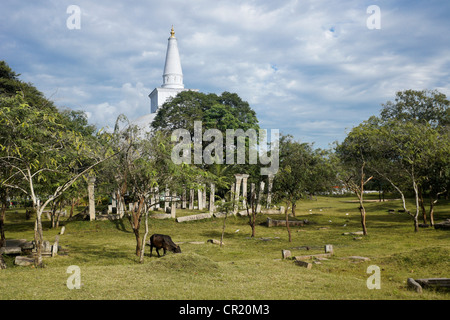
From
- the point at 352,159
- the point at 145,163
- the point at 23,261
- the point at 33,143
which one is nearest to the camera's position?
the point at 33,143

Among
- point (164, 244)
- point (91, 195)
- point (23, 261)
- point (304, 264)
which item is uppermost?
point (91, 195)

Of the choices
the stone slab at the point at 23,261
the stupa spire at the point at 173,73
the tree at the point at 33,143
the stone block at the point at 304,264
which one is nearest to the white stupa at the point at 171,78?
the stupa spire at the point at 173,73

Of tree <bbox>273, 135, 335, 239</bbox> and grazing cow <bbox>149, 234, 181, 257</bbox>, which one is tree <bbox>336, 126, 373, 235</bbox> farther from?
grazing cow <bbox>149, 234, 181, 257</bbox>

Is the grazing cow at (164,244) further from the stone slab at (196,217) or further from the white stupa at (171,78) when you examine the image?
the white stupa at (171,78)

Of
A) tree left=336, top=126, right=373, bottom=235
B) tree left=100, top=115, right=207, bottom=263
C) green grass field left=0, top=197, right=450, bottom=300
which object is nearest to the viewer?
green grass field left=0, top=197, right=450, bottom=300

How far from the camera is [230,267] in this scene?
1446 centimetres

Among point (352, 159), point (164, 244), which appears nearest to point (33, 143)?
point (164, 244)

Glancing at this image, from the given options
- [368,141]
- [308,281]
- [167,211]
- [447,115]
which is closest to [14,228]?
[167,211]

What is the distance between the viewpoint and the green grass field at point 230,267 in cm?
1062

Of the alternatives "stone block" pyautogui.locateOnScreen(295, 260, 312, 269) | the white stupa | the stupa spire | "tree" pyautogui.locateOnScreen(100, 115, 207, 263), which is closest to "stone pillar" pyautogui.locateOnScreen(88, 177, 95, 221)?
"tree" pyautogui.locateOnScreen(100, 115, 207, 263)

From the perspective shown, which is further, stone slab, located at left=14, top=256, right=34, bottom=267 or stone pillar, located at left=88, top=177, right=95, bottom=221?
stone pillar, located at left=88, top=177, right=95, bottom=221

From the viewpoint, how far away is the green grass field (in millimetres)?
10625

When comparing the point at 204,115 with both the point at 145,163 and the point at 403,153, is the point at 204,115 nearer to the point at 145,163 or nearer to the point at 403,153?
the point at 403,153

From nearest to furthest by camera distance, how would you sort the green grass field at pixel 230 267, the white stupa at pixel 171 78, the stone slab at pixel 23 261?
the green grass field at pixel 230 267
the stone slab at pixel 23 261
the white stupa at pixel 171 78
